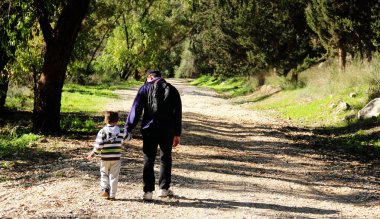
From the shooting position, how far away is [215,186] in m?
7.95

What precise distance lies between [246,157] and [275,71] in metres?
20.4

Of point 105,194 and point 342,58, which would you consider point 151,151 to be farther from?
point 342,58

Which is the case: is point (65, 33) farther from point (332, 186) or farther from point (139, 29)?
point (139, 29)

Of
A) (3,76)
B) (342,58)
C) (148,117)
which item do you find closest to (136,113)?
(148,117)

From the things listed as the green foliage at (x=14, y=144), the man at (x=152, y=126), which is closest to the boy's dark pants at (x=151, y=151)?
the man at (x=152, y=126)

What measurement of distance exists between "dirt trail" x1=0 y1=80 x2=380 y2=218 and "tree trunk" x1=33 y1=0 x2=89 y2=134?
86 cm

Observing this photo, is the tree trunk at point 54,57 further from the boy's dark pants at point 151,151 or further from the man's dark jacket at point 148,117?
the boy's dark pants at point 151,151

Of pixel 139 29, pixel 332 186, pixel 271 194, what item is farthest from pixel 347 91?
pixel 139 29

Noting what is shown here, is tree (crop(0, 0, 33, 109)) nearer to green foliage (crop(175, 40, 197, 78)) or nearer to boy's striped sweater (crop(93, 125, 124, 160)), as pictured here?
boy's striped sweater (crop(93, 125, 124, 160))

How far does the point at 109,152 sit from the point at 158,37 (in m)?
43.3

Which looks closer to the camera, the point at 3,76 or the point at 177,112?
the point at 177,112

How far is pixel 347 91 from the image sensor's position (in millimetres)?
18438

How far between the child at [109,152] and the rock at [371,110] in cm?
1035

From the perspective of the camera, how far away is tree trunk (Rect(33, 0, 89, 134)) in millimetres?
11656
